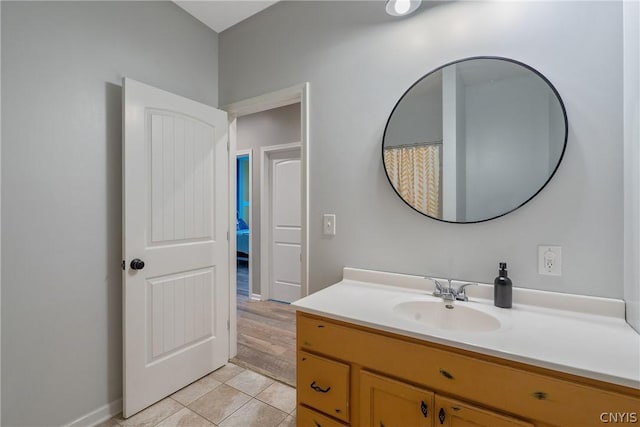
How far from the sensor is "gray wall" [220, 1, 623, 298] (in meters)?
1.14

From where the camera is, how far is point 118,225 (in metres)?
1.75

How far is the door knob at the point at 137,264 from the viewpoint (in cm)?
168

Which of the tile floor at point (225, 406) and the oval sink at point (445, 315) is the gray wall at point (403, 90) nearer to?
the oval sink at point (445, 315)

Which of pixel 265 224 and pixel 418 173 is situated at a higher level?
pixel 418 173

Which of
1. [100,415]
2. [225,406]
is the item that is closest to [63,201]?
[100,415]

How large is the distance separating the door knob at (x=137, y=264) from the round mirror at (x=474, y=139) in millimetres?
1585

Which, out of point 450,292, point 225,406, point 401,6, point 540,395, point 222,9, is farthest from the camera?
point 222,9

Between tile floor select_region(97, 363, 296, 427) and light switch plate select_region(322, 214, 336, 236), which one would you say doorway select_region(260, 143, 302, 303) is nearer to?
tile floor select_region(97, 363, 296, 427)

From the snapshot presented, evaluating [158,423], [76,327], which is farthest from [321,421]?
[76,327]

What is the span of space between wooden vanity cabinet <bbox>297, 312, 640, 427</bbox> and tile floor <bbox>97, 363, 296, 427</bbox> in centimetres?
59

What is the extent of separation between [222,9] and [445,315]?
2.53 metres

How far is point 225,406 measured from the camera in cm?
176

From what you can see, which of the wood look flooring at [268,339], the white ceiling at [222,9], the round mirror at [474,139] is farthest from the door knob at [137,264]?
the white ceiling at [222,9]

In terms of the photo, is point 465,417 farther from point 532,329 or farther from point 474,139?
point 474,139
